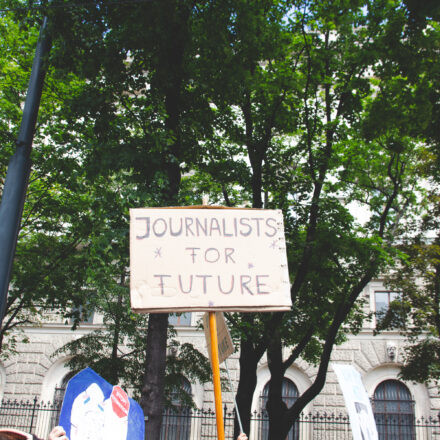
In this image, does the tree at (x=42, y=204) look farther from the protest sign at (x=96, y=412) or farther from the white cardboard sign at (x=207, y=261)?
the white cardboard sign at (x=207, y=261)

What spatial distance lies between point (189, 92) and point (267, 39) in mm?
1617

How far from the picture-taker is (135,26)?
687 cm

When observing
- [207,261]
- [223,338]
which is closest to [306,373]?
[223,338]

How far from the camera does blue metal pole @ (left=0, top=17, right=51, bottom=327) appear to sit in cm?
429

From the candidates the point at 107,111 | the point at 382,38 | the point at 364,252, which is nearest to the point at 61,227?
the point at 107,111

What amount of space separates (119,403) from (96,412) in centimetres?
24

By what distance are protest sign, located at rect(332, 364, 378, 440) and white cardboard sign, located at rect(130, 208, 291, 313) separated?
2.87 ft

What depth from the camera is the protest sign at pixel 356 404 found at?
3.48 meters

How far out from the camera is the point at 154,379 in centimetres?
668

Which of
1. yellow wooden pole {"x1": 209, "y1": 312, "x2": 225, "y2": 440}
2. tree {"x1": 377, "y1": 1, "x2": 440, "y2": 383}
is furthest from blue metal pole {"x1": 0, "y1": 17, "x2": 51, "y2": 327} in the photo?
tree {"x1": 377, "y1": 1, "x2": 440, "y2": 383}

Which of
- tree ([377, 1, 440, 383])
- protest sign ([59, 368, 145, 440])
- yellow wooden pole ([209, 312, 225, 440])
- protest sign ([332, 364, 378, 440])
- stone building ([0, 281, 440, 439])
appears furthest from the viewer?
stone building ([0, 281, 440, 439])

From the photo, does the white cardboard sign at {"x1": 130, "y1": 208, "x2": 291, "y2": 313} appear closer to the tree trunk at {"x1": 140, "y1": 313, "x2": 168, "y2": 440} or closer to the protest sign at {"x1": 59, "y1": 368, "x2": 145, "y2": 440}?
the protest sign at {"x1": 59, "y1": 368, "x2": 145, "y2": 440}

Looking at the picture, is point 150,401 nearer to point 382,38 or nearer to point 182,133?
point 182,133

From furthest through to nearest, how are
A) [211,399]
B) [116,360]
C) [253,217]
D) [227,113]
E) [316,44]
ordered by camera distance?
[211,399]
[116,360]
[227,113]
[316,44]
[253,217]
